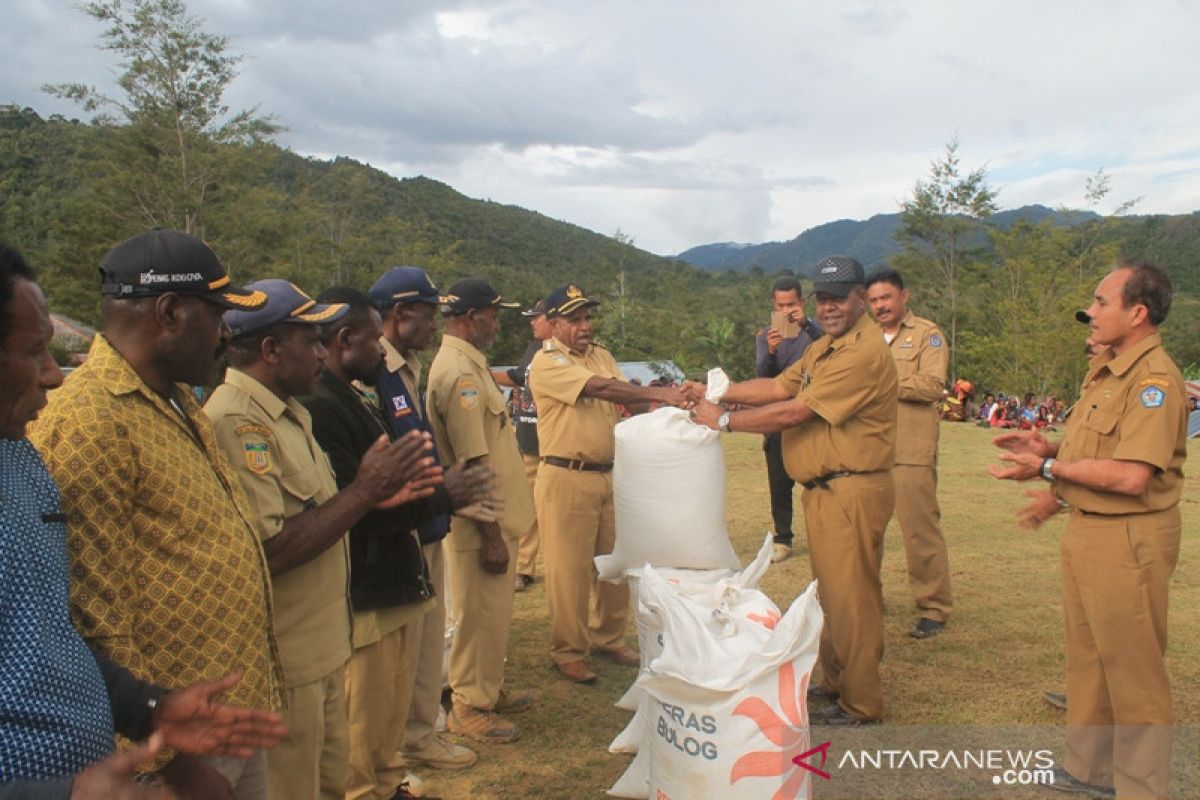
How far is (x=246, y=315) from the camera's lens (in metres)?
2.36

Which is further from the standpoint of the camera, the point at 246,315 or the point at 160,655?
the point at 246,315

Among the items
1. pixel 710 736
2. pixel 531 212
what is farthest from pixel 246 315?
pixel 531 212

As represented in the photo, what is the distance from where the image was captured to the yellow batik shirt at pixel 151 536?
1595mm

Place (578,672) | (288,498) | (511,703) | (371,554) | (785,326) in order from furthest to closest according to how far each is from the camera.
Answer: (785,326), (578,672), (511,703), (371,554), (288,498)

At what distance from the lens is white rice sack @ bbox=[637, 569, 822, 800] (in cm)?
256

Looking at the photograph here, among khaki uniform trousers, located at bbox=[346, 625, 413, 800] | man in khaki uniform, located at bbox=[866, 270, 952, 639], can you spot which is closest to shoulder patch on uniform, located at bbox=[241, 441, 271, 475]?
khaki uniform trousers, located at bbox=[346, 625, 413, 800]

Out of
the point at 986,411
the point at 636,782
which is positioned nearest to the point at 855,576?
the point at 636,782

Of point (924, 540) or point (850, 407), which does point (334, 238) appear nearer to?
point (924, 540)

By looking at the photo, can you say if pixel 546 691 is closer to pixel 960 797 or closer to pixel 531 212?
pixel 960 797

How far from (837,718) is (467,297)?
246 cm

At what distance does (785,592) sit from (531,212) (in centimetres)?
8559

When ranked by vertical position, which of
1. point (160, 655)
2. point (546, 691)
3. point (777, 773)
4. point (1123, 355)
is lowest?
point (546, 691)

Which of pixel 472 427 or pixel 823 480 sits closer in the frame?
pixel 472 427

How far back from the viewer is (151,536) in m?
1.70
